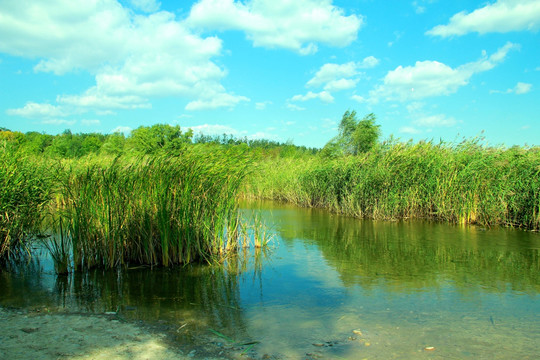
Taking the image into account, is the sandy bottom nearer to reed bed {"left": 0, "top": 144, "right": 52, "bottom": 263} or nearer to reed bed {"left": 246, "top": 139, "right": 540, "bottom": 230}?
reed bed {"left": 0, "top": 144, "right": 52, "bottom": 263}

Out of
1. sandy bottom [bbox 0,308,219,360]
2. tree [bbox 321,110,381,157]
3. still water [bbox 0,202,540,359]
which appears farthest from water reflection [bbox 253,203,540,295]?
tree [bbox 321,110,381,157]

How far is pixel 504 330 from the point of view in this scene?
4.32 m

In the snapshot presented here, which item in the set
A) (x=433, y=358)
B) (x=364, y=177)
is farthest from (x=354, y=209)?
(x=433, y=358)

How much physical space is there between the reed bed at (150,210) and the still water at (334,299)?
1.31ft

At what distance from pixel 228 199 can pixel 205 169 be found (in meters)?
0.74

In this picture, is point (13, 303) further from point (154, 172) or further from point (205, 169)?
point (205, 169)

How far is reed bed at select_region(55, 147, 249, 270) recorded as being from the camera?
6.50 meters

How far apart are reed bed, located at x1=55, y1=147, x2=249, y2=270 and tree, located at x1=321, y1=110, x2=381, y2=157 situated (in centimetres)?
2497

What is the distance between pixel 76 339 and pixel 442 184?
1181 centimetres

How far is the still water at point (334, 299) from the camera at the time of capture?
12.8ft

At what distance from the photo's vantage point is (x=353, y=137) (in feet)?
109

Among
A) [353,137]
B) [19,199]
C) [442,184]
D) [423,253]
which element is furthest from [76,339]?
[353,137]

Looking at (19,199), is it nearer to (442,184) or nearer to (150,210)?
(150,210)

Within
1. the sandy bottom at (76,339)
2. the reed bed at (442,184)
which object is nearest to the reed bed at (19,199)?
the sandy bottom at (76,339)
